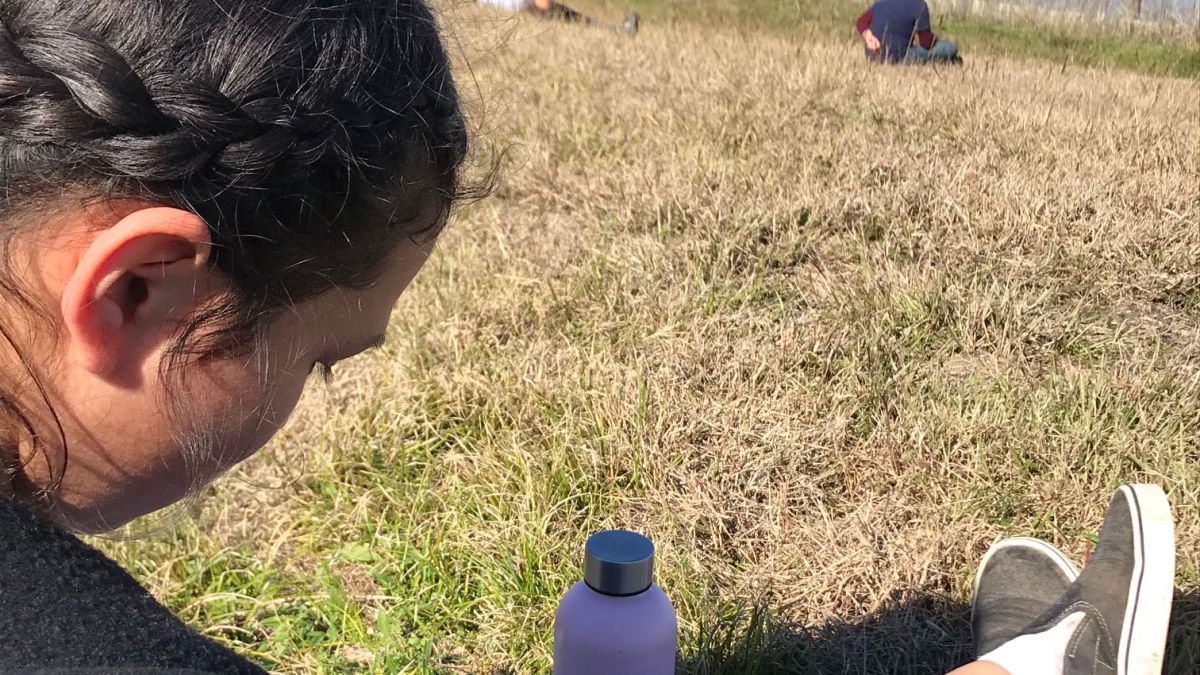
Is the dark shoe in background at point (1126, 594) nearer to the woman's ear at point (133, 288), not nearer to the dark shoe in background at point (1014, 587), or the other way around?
the dark shoe in background at point (1014, 587)

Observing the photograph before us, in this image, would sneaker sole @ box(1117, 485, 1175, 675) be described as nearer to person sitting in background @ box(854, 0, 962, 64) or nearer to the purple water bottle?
the purple water bottle

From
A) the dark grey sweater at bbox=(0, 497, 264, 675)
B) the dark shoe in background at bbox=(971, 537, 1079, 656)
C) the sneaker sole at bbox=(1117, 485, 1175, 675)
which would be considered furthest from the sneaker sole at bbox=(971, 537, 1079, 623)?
the dark grey sweater at bbox=(0, 497, 264, 675)

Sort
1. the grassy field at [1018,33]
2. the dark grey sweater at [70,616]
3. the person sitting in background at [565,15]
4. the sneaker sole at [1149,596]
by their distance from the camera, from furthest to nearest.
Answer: the person sitting in background at [565,15], the grassy field at [1018,33], the sneaker sole at [1149,596], the dark grey sweater at [70,616]

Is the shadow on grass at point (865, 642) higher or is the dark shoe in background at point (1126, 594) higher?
the dark shoe in background at point (1126, 594)

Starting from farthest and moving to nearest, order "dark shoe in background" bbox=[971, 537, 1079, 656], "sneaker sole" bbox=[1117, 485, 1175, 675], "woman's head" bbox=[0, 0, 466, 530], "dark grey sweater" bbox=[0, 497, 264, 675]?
"dark shoe in background" bbox=[971, 537, 1079, 656], "sneaker sole" bbox=[1117, 485, 1175, 675], "woman's head" bbox=[0, 0, 466, 530], "dark grey sweater" bbox=[0, 497, 264, 675]

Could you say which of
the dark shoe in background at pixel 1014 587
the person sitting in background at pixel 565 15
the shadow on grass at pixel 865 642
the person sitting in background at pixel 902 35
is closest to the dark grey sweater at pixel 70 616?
the shadow on grass at pixel 865 642

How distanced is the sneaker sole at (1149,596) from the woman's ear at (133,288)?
65.2 inches

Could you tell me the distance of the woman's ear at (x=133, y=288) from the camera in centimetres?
83

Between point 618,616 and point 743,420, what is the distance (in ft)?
3.44

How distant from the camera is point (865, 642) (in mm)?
1854

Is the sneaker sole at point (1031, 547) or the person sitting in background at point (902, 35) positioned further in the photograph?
the person sitting in background at point (902, 35)

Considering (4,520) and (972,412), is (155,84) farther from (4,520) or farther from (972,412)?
(972,412)

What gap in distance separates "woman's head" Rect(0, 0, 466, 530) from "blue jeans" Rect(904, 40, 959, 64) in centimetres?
518

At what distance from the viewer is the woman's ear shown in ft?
2.72
